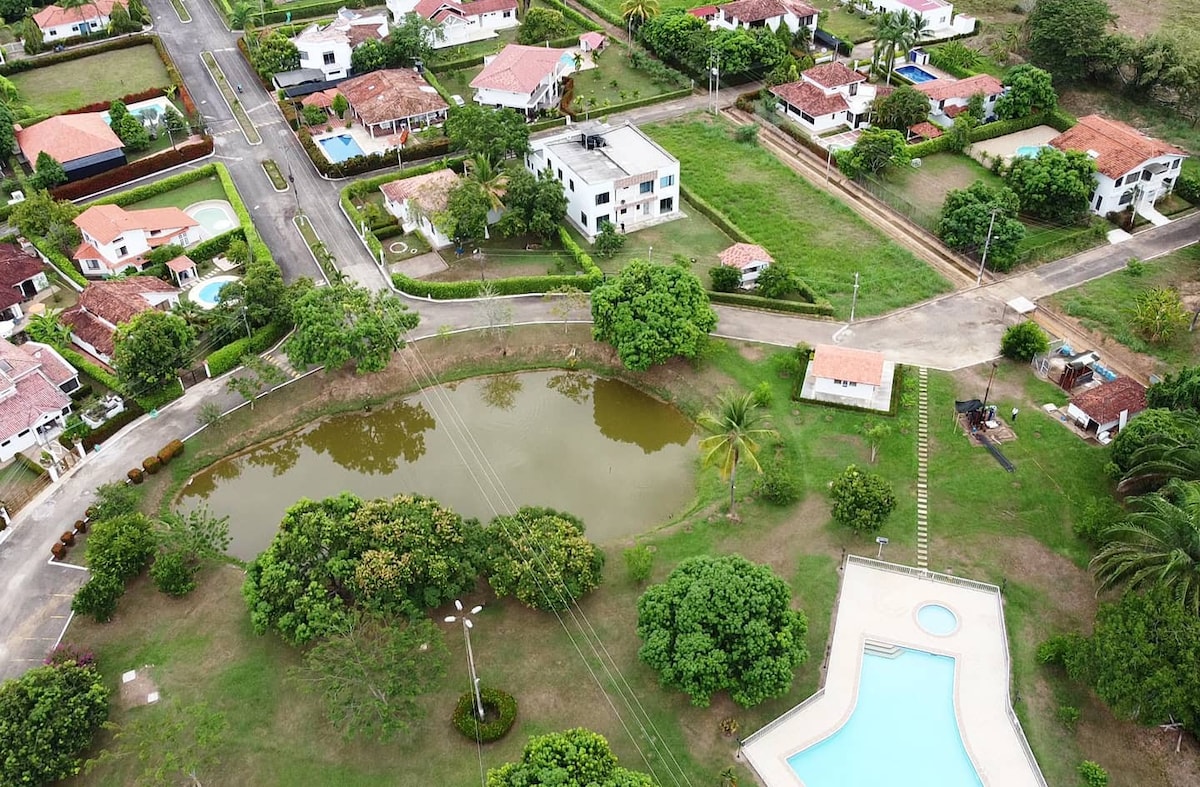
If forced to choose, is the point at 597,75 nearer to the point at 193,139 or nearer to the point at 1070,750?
the point at 193,139

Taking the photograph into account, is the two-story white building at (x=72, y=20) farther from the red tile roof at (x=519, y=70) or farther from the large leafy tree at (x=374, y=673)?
the large leafy tree at (x=374, y=673)

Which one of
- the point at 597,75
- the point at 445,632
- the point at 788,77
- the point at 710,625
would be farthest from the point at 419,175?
the point at 710,625

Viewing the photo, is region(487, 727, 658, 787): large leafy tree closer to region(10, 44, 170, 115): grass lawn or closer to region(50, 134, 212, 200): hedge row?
region(50, 134, 212, 200): hedge row

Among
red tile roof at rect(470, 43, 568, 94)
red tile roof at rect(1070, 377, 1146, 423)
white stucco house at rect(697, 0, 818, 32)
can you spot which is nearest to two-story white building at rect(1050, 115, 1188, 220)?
red tile roof at rect(1070, 377, 1146, 423)

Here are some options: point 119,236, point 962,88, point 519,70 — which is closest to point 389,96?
point 519,70

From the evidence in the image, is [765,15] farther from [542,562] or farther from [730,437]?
[542,562]

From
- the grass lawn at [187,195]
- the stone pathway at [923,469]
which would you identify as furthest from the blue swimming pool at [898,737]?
the grass lawn at [187,195]

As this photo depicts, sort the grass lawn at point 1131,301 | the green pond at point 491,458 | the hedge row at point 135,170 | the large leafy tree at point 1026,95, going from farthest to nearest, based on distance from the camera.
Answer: the large leafy tree at point 1026,95
the hedge row at point 135,170
the grass lawn at point 1131,301
the green pond at point 491,458
